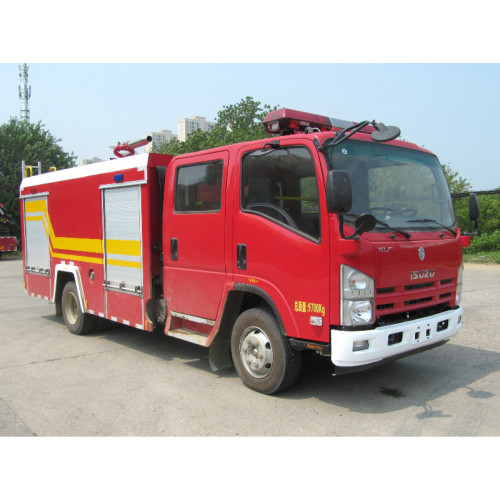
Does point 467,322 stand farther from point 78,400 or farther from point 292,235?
point 78,400


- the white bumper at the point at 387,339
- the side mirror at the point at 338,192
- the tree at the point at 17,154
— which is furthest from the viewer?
the tree at the point at 17,154

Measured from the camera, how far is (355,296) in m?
4.04

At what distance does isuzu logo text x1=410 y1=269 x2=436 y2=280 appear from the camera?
4441 mm

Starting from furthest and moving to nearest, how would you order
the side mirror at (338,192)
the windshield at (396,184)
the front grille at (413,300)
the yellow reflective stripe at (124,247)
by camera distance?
the yellow reflective stripe at (124,247), the windshield at (396,184), the front grille at (413,300), the side mirror at (338,192)

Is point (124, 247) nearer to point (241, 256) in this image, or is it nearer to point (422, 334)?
point (241, 256)

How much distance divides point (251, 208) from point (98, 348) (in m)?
3.55

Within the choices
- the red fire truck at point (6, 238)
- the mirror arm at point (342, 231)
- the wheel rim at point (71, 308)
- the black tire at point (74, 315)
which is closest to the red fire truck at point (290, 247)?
the mirror arm at point (342, 231)

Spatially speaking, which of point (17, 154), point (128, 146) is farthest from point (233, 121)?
point (128, 146)

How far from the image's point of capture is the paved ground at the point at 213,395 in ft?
13.4

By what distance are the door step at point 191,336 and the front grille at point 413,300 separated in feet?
6.56

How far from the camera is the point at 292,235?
172 inches

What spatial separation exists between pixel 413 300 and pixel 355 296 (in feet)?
2.78

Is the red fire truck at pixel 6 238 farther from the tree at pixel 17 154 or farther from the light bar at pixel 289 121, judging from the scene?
the light bar at pixel 289 121

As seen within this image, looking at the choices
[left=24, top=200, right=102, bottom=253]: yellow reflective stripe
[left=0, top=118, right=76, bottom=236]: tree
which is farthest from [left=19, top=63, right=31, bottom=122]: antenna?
[left=24, top=200, right=102, bottom=253]: yellow reflective stripe
